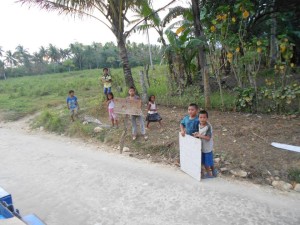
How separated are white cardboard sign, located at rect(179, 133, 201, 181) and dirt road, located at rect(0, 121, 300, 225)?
12 cm

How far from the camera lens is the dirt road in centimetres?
325

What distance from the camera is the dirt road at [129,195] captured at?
3250 mm

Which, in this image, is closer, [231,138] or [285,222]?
[285,222]

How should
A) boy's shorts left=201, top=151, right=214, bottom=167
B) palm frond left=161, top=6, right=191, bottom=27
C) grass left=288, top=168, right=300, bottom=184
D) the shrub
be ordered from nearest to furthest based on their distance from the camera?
grass left=288, top=168, right=300, bottom=184, boy's shorts left=201, top=151, right=214, bottom=167, the shrub, palm frond left=161, top=6, right=191, bottom=27

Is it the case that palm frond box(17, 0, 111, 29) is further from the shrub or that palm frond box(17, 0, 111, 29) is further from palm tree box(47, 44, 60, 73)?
palm tree box(47, 44, 60, 73)

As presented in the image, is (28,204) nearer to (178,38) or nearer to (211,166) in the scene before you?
(211,166)

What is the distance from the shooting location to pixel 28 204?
3771mm

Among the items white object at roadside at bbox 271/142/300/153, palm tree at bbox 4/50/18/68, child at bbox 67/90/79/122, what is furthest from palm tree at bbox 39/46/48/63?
white object at roadside at bbox 271/142/300/153

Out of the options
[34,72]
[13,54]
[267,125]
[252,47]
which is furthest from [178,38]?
[13,54]

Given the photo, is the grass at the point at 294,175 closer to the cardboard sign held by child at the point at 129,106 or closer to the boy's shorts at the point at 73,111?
the cardboard sign held by child at the point at 129,106

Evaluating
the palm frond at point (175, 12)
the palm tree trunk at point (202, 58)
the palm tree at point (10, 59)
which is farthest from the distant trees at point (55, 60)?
the palm tree trunk at point (202, 58)

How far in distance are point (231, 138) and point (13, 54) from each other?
6088 cm

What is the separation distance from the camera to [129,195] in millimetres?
3844

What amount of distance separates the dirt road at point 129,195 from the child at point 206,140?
0.24m
